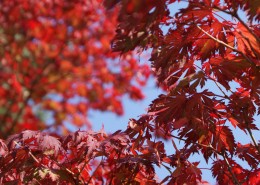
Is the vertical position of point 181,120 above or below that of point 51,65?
below

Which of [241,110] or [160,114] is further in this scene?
[241,110]

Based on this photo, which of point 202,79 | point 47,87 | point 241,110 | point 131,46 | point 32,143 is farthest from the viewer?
point 47,87

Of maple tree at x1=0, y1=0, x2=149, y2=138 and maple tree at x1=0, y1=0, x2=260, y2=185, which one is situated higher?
maple tree at x1=0, y1=0, x2=149, y2=138

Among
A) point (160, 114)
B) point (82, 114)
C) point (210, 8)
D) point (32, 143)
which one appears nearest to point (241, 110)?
point (160, 114)

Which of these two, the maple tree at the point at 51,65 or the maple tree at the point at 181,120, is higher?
the maple tree at the point at 51,65

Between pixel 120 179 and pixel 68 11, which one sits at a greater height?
pixel 68 11

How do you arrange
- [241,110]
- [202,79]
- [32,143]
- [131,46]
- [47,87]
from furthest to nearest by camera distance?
[47,87] → [32,143] → [241,110] → [202,79] → [131,46]

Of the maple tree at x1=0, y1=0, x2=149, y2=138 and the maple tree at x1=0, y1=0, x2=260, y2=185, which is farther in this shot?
the maple tree at x1=0, y1=0, x2=149, y2=138

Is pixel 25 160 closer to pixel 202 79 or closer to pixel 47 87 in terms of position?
pixel 202 79

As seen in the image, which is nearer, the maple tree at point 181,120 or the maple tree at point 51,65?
the maple tree at point 181,120

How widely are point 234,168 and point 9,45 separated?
7522mm

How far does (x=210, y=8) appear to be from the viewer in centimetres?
166

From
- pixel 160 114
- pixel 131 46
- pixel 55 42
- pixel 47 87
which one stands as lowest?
pixel 160 114

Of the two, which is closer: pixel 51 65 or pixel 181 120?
pixel 181 120
